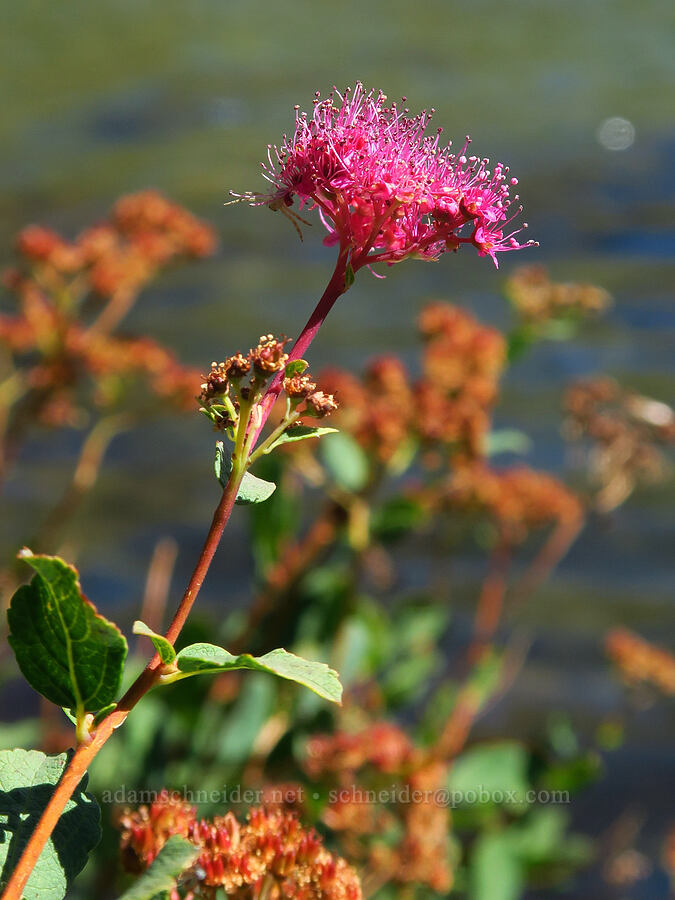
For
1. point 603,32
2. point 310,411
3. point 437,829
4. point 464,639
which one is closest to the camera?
point 310,411

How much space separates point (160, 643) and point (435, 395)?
0.84 metres

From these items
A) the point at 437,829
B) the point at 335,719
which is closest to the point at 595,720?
the point at 335,719

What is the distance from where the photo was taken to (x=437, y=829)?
1.08 meters

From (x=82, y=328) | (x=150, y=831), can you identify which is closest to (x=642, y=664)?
(x=82, y=328)

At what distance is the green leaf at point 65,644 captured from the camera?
437 mm

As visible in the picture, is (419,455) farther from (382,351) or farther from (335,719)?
(382,351)

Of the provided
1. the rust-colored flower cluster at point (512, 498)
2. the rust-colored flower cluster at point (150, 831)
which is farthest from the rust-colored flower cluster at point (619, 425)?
the rust-colored flower cluster at point (150, 831)

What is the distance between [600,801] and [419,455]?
2.82ft

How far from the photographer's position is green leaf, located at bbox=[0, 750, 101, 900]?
47 cm

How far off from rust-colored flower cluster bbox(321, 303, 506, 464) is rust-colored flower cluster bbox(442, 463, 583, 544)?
0.24 ft

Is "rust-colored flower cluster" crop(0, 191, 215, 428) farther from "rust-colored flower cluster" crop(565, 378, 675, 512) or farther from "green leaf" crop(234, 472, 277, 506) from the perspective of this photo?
"green leaf" crop(234, 472, 277, 506)

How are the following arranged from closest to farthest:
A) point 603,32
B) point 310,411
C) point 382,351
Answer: point 310,411
point 382,351
point 603,32

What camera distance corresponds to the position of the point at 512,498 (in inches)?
53.6

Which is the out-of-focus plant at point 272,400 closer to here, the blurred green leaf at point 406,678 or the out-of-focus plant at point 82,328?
the out-of-focus plant at point 82,328
